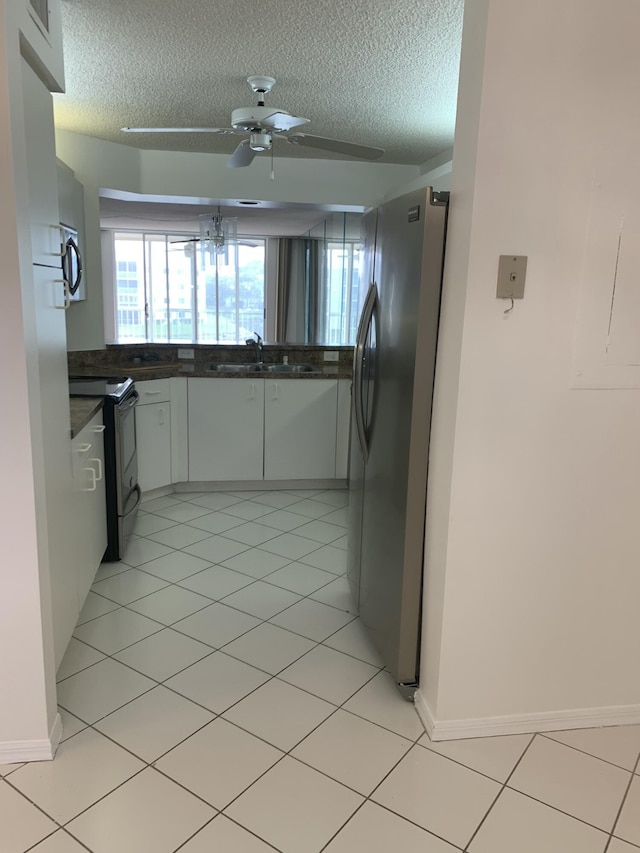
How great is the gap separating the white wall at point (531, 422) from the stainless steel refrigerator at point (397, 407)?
2.3 inches

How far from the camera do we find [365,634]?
100 inches

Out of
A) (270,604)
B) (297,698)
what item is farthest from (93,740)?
(270,604)

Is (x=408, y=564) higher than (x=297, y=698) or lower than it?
higher

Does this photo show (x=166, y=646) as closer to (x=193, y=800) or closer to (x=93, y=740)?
(x=93, y=740)

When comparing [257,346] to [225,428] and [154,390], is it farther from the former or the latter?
[154,390]

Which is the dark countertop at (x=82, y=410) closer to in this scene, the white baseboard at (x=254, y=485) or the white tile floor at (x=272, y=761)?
the white tile floor at (x=272, y=761)

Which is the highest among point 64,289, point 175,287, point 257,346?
point 175,287

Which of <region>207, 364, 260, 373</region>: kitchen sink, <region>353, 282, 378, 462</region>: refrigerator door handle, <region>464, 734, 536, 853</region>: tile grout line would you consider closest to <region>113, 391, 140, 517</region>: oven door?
<region>353, 282, 378, 462</region>: refrigerator door handle

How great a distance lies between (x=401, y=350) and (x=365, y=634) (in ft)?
4.04

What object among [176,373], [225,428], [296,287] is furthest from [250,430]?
[296,287]

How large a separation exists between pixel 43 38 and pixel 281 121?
A: 1.27 metres

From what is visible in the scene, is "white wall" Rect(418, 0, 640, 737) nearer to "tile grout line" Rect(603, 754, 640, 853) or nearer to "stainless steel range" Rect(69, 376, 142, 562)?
"tile grout line" Rect(603, 754, 640, 853)

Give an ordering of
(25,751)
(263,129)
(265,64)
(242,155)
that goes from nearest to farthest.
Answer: (25,751), (265,64), (263,129), (242,155)

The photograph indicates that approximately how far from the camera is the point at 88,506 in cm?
261
